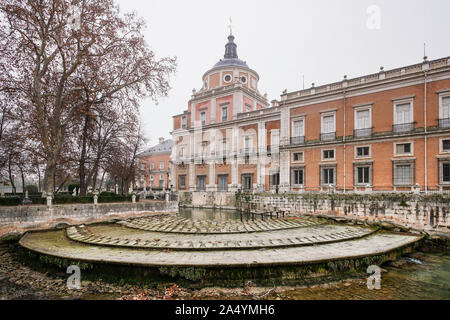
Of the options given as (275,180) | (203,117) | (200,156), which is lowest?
(275,180)

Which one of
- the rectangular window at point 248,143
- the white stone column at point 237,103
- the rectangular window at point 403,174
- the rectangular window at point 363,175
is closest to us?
the rectangular window at point 403,174

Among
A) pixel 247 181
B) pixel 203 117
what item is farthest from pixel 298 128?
pixel 203 117

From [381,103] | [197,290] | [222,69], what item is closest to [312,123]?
[381,103]

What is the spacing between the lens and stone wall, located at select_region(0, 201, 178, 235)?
12.3 metres

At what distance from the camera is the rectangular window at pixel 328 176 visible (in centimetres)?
2230

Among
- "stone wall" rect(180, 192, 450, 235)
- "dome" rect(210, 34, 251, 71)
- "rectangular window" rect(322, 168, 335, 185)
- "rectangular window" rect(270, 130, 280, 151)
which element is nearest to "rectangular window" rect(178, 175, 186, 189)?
"rectangular window" rect(270, 130, 280, 151)

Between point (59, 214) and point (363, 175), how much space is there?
22.0 m

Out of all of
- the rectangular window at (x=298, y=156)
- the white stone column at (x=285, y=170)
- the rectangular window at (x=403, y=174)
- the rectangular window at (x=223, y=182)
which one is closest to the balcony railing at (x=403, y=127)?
the rectangular window at (x=403, y=174)

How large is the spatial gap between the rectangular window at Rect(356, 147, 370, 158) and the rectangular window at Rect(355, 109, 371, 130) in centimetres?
184

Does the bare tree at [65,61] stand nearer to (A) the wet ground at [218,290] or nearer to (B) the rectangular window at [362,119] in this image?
(A) the wet ground at [218,290]

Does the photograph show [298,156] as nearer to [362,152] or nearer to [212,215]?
[362,152]

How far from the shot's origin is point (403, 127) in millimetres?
19344

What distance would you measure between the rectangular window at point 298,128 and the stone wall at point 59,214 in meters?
15.8

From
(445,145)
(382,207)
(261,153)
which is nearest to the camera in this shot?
(382,207)
